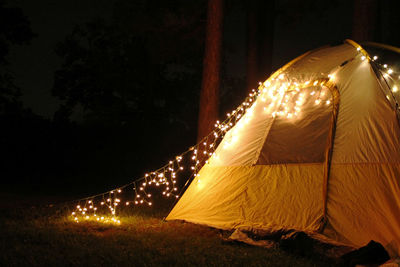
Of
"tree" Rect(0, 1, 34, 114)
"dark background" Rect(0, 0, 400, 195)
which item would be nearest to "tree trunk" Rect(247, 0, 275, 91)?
"dark background" Rect(0, 0, 400, 195)

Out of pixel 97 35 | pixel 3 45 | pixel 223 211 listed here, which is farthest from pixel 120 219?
pixel 97 35

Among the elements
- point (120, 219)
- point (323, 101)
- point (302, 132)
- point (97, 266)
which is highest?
point (323, 101)

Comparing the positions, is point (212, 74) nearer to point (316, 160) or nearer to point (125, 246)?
point (316, 160)

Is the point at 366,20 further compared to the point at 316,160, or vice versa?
the point at 366,20

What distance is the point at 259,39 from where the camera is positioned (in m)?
11.7

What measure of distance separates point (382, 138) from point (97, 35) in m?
16.9

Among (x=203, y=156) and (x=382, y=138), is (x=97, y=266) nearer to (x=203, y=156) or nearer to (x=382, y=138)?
(x=382, y=138)

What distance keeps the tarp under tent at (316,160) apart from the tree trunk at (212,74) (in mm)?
2655

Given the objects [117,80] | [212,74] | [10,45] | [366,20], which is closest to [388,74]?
[366,20]

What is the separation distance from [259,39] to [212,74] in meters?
3.41

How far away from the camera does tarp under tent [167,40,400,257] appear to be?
4.57 meters

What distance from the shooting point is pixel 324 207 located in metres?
4.76

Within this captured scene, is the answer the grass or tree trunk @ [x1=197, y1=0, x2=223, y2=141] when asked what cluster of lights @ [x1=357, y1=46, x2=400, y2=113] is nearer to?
the grass

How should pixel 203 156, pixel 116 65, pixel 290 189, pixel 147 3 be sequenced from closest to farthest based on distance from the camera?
pixel 290 189 → pixel 203 156 → pixel 147 3 → pixel 116 65
